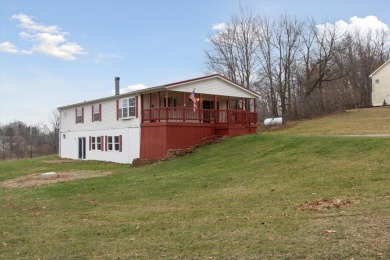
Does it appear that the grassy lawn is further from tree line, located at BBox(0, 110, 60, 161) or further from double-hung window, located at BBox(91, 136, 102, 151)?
tree line, located at BBox(0, 110, 60, 161)

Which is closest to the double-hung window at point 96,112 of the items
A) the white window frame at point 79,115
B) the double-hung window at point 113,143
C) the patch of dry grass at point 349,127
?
the double-hung window at point 113,143

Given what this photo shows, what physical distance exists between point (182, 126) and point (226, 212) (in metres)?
14.4

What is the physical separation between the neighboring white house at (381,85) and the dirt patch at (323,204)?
38.5 m

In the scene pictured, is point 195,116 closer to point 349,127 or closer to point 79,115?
point 349,127

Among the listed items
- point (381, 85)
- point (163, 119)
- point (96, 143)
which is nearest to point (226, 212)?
point (163, 119)

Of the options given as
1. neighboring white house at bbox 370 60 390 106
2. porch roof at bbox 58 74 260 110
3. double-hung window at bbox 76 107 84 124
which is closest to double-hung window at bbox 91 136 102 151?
double-hung window at bbox 76 107 84 124

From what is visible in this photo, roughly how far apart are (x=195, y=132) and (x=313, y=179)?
42.0ft

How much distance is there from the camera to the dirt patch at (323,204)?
7395 millimetres

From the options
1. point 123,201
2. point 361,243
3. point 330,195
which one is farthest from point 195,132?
point 361,243

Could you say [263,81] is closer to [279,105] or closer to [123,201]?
[279,105]

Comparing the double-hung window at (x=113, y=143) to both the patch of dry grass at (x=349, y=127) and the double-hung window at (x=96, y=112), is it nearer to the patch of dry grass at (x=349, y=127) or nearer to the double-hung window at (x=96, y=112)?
the double-hung window at (x=96, y=112)

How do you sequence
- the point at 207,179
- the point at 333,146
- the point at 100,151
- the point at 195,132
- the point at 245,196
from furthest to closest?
the point at 100,151, the point at 195,132, the point at 333,146, the point at 207,179, the point at 245,196

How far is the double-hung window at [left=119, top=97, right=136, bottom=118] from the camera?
80.8 feet

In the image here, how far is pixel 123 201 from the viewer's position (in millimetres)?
10766
